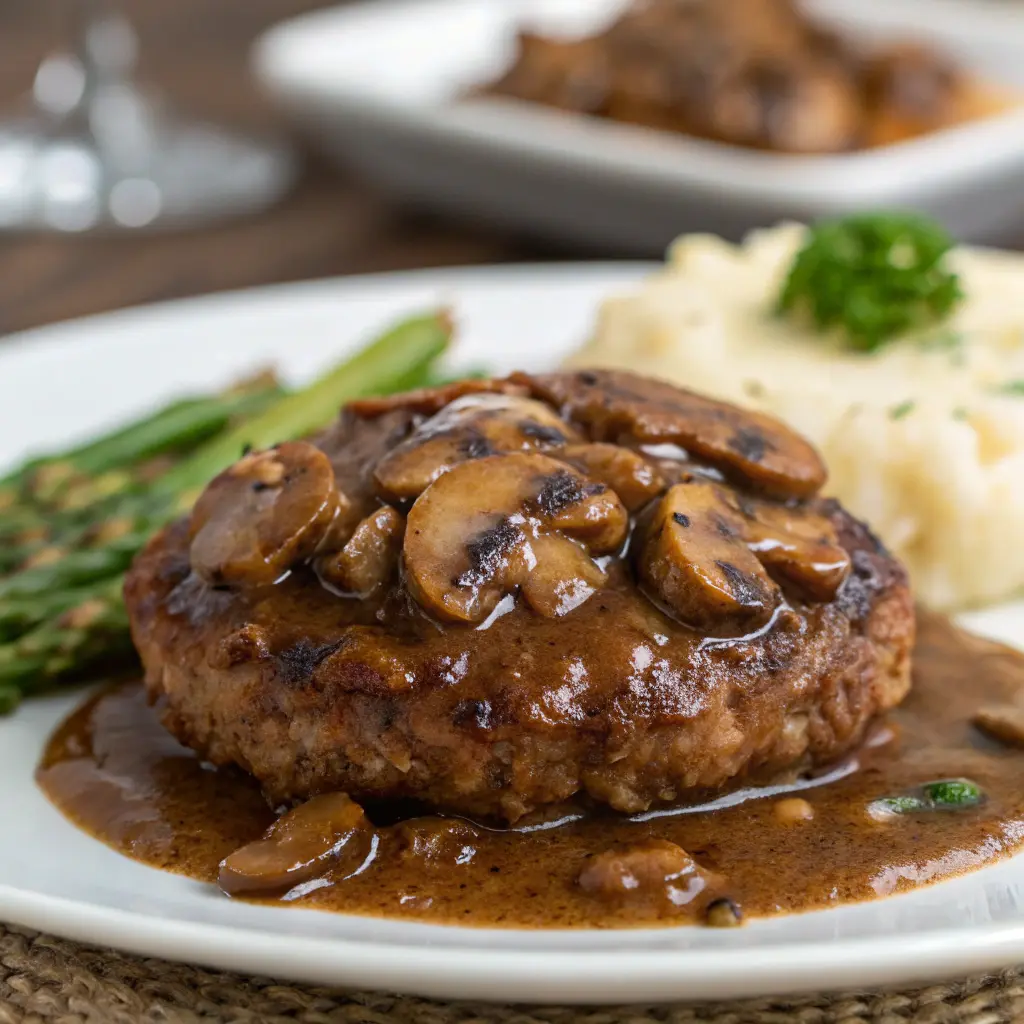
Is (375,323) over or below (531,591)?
below

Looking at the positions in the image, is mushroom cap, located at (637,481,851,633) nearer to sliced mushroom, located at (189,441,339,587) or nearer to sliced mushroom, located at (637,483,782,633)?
sliced mushroom, located at (637,483,782,633)

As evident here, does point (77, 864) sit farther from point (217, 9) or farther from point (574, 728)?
point (217, 9)

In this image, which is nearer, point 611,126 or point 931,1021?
point 931,1021

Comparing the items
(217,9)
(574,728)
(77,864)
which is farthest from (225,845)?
(217,9)

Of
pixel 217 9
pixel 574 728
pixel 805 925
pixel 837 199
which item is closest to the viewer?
pixel 805 925

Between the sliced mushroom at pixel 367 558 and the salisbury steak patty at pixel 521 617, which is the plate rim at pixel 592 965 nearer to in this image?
the salisbury steak patty at pixel 521 617

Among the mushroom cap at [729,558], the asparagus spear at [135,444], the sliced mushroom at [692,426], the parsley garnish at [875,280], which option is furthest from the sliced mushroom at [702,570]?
the asparagus spear at [135,444]

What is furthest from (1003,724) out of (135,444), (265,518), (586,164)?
(586,164)
